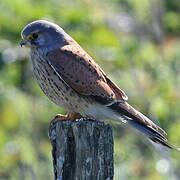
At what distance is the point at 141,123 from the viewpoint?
5.04 metres

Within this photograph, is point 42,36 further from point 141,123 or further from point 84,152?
point 84,152

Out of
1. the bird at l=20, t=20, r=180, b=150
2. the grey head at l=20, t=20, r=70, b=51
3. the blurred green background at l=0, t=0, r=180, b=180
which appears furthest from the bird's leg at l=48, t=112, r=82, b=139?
the blurred green background at l=0, t=0, r=180, b=180

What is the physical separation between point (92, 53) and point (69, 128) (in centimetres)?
390

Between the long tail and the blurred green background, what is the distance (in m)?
2.52

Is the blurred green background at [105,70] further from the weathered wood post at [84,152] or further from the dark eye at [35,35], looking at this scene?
the weathered wood post at [84,152]

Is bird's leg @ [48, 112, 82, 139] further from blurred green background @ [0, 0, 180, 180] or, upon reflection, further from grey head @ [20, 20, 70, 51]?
blurred green background @ [0, 0, 180, 180]

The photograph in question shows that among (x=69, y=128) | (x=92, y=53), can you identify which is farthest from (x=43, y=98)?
(x=69, y=128)

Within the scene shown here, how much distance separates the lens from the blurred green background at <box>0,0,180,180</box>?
8.13m

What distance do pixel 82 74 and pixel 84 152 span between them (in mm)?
1170

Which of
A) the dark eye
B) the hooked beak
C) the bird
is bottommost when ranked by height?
the bird

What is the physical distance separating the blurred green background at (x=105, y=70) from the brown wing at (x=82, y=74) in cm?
245

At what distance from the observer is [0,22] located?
319 inches

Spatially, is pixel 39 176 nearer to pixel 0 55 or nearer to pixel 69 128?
pixel 0 55

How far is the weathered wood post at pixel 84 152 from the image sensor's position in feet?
14.0
